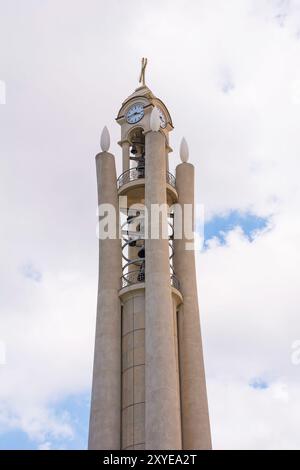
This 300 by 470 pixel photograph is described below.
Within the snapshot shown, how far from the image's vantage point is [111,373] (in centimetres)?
3847

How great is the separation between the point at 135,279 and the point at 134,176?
6.32 metres

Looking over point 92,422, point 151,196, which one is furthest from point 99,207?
point 92,422

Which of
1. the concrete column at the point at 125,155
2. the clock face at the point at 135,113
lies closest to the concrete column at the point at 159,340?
the concrete column at the point at 125,155

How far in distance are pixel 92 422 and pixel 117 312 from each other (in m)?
6.04

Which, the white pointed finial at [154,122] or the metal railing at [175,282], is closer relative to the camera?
the metal railing at [175,282]

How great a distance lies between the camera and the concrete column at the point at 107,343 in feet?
122

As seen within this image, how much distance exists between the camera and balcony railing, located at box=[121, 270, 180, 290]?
41756 mm

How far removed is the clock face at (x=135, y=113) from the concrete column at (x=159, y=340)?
451 cm

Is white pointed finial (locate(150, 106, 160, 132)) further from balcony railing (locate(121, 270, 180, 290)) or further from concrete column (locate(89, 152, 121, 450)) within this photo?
balcony railing (locate(121, 270, 180, 290))

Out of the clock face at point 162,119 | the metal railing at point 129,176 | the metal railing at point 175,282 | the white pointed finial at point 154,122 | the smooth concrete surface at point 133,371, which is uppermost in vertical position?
the clock face at point 162,119

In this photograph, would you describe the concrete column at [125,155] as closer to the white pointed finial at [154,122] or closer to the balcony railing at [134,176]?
the balcony railing at [134,176]

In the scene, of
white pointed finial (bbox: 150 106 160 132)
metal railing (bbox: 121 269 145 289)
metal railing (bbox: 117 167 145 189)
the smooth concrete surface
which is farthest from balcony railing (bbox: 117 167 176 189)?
the smooth concrete surface

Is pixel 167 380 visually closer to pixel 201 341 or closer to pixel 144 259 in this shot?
pixel 201 341

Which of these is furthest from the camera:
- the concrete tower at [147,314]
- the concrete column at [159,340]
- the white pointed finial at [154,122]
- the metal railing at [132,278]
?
the white pointed finial at [154,122]
